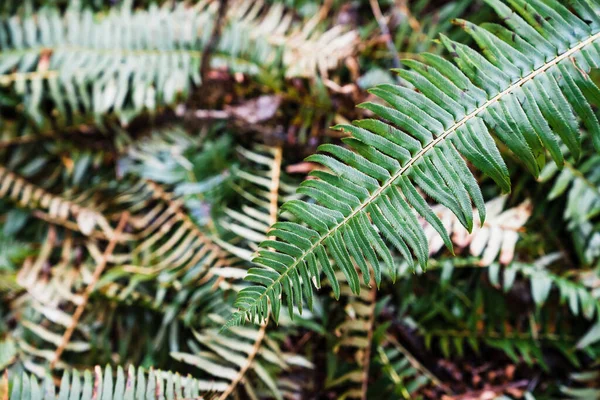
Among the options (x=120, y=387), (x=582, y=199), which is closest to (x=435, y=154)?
(x=582, y=199)

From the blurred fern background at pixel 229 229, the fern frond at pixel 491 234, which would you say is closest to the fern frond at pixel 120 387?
the blurred fern background at pixel 229 229

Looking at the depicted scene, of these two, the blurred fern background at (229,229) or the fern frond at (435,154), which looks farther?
the blurred fern background at (229,229)

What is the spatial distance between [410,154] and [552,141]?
1.15 feet

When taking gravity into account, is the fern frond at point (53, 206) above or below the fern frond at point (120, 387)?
above

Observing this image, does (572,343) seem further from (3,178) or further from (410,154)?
(3,178)

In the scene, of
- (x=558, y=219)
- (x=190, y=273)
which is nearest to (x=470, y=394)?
(x=558, y=219)

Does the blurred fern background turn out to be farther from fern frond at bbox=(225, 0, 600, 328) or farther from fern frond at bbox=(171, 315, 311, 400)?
fern frond at bbox=(225, 0, 600, 328)

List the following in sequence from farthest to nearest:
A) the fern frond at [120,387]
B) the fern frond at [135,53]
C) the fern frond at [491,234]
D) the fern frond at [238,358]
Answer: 1. the fern frond at [135,53]
2. the fern frond at [491,234]
3. the fern frond at [238,358]
4. the fern frond at [120,387]

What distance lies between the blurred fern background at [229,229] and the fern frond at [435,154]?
11 centimetres

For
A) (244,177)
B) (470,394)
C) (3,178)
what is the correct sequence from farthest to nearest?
(3,178) → (244,177) → (470,394)

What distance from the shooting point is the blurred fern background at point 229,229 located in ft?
5.16

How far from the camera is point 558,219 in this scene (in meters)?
1.79

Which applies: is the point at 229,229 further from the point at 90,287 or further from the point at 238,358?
the point at 90,287

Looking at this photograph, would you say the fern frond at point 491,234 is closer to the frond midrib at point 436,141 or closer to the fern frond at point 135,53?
the frond midrib at point 436,141
